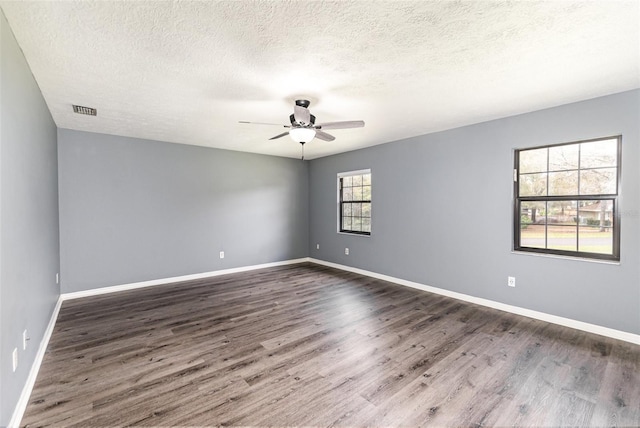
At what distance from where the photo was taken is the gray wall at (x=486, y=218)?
2.80 m

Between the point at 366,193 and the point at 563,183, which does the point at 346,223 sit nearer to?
the point at 366,193

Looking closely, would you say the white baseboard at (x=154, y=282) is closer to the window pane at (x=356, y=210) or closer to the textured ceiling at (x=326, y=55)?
the window pane at (x=356, y=210)

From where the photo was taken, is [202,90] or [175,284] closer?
[202,90]

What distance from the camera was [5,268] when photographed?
163cm

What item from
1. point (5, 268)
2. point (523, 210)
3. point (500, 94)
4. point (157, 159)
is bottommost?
point (5, 268)

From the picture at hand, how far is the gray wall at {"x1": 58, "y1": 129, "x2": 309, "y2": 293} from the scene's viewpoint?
4.18m

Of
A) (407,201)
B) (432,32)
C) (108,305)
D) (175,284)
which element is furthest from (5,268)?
(407,201)

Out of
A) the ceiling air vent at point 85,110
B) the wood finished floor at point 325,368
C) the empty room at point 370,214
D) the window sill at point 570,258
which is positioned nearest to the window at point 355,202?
the empty room at point 370,214

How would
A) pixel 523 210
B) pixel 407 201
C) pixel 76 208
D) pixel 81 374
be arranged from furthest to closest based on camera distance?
pixel 407 201
pixel 76 208
pixel 523 210
pixel 81 374

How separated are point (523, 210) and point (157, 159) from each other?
5480 millimetres

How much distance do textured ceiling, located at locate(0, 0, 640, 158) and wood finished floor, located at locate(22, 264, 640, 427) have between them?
244cm

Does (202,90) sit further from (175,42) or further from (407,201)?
(407,201)

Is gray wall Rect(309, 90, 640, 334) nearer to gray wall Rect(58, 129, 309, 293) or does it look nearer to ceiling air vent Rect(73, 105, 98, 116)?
gray wall Rect(58, 129, 309, 293)

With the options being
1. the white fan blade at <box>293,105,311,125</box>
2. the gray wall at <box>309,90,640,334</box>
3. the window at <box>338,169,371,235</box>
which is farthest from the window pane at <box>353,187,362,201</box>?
the white fan blade at <box>293,105,311,125</box>
